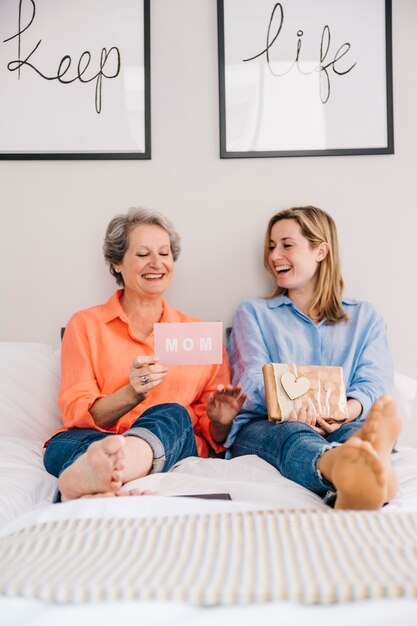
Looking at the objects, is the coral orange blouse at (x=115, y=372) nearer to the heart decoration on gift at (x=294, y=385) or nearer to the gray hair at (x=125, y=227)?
the gray hair at (x=125, y=227)

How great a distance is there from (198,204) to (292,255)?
45cm

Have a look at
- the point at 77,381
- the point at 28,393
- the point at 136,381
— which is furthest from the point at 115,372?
the point at 28,393

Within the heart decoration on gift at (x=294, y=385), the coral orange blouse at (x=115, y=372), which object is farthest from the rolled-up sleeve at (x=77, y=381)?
the heart decoration on gift at (x=294, y=385)

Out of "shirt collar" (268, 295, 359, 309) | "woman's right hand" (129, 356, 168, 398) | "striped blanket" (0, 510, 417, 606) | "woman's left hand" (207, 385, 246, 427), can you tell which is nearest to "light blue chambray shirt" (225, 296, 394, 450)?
"shirt collar" (268, 295, 359, 309)

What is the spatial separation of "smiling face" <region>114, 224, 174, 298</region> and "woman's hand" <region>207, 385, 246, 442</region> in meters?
0.40

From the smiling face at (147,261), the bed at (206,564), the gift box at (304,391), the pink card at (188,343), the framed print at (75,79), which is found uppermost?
the framed print at (75,79)

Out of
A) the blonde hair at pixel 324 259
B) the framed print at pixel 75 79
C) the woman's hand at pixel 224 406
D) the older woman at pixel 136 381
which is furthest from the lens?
the framed print at pixel 75 79

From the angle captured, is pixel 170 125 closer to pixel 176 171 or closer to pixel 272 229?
pixel 176 171

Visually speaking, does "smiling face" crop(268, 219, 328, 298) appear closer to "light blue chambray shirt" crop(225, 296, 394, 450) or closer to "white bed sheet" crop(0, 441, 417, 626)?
"light blue chambray shirt" crop(225, 296, 394, 450)

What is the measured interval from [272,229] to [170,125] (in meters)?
0.57

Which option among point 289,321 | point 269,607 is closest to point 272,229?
point 289,321

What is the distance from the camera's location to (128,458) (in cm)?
136

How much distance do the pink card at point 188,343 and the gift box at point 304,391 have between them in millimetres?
186

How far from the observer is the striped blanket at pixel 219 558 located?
2.47ft
